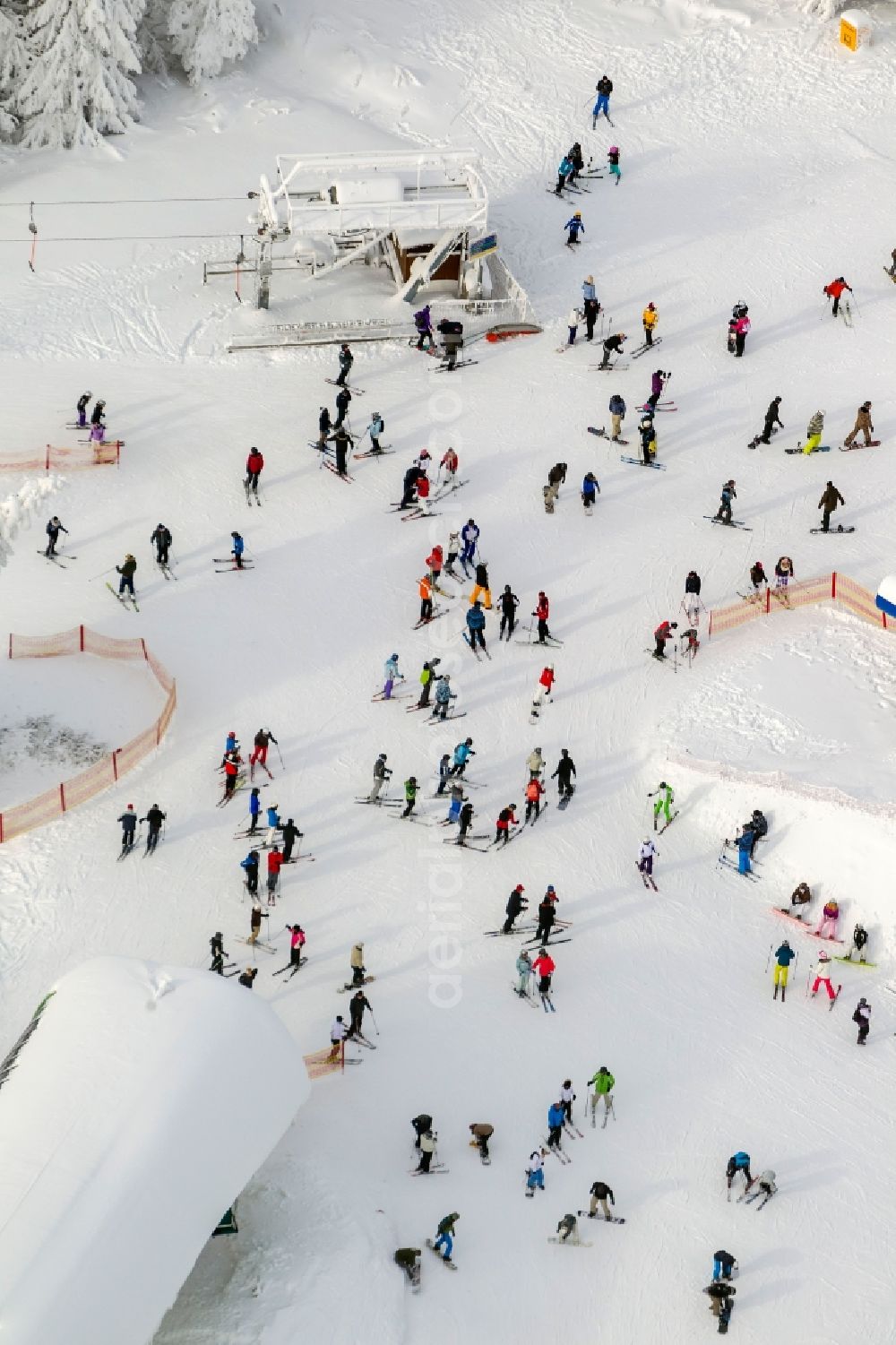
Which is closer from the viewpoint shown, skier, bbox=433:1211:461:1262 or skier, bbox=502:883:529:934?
skier, bbox=433:1211:461:1262

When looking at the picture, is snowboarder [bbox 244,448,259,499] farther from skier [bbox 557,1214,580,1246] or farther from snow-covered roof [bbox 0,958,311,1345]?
skier [bbox 557,1214,580,1246]

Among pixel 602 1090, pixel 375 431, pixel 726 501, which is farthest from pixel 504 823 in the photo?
pixel 375 431

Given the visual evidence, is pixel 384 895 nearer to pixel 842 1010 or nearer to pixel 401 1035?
pixel 401 1035

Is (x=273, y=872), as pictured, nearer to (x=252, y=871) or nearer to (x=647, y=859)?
(x=252, y=871)

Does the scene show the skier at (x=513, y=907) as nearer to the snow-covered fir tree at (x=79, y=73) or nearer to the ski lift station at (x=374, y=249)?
the ski lift station at (x=374, y=249)

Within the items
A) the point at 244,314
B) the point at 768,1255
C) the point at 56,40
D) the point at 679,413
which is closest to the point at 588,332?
the point at 679,413

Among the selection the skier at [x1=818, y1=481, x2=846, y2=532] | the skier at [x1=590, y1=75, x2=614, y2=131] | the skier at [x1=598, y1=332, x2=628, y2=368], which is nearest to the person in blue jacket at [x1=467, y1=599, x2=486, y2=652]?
the skier at [x1=818, y1=481, x2=846, y2=532]

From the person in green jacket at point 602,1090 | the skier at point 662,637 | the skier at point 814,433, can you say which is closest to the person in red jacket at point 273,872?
the person in green jacket at point 602,1090

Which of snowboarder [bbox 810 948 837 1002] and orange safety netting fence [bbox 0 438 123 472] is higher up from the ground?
orange safety netting fence [bbox 0 438 123 472]
